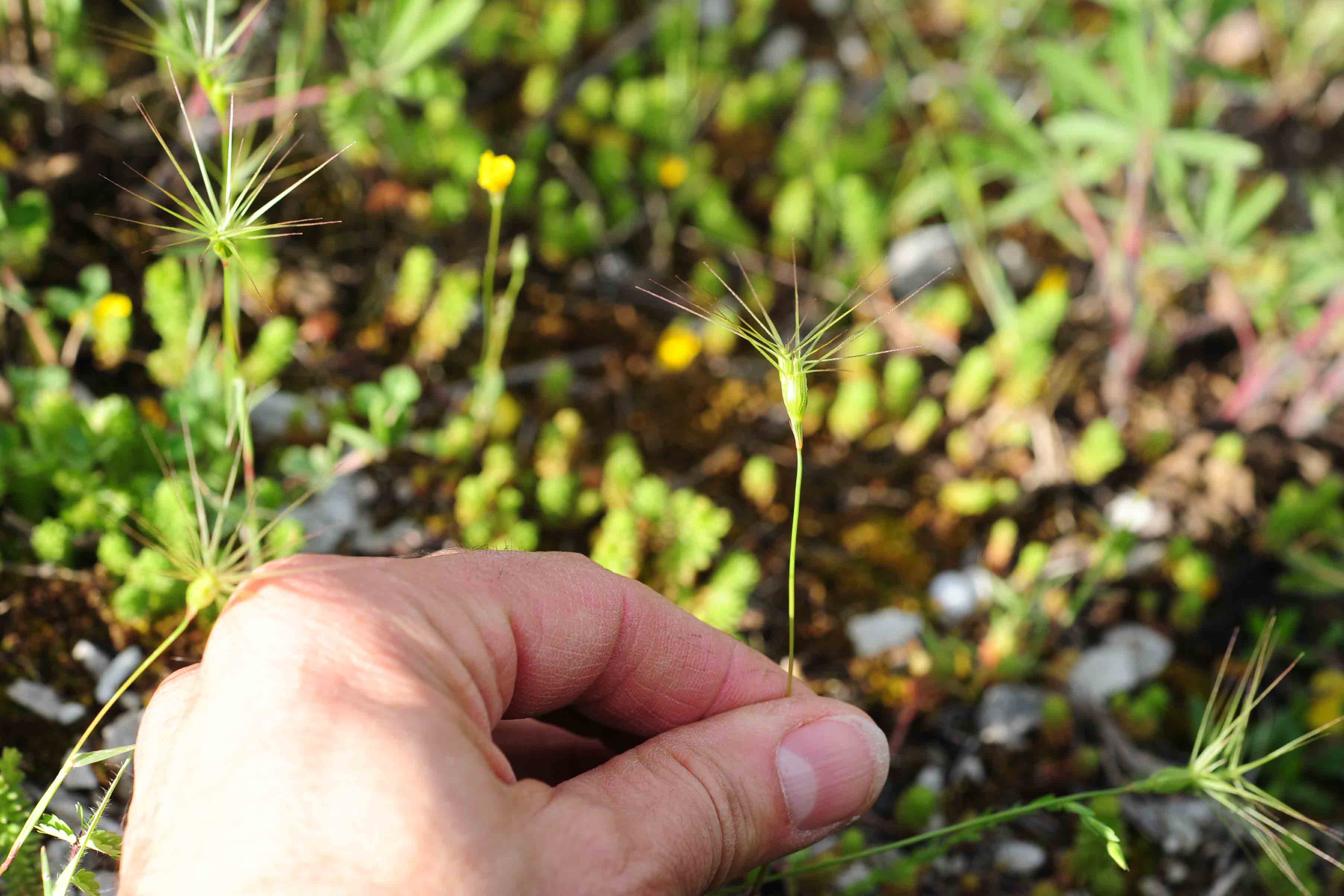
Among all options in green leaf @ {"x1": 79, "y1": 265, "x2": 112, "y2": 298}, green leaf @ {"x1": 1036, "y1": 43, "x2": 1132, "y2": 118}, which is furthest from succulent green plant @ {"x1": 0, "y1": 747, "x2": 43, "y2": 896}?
green leaf @ {"x1": 1036, "y1": 43, "x2": 1132, "y2": 118}

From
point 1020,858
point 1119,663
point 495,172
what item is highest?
point 495,172

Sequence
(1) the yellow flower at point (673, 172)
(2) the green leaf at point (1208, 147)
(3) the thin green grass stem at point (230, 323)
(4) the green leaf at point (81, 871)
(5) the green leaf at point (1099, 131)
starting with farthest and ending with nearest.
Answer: (1) the yellow flower at point (673, 172) → (5) the green leaf at point (1099, 131) → (2) the green leaf at point (1208, 147) → (3) the thin green grass stem at point (230, 323) → (4) the green leaf at point (81, 871)

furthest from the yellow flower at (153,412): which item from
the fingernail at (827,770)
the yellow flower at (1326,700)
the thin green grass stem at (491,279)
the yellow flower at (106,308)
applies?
the yellow flower at (1326,700)

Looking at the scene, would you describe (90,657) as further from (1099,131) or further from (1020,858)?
(1099,131)

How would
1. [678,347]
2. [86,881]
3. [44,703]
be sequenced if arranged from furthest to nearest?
1. [678,347]
2. [44,703]
3. [86,881]

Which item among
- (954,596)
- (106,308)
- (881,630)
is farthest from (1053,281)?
(106,308)

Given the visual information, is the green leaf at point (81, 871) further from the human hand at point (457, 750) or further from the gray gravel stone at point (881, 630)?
the gray gravel stone at point (881, 630)

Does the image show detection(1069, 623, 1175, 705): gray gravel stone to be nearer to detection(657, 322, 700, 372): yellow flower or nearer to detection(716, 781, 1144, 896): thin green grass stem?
detection(716, 781, 1144, 896): thin green grass stem
